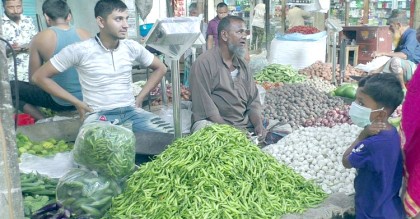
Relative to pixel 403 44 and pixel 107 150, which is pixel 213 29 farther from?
pixel 107 150

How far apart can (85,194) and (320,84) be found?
686 centimetres

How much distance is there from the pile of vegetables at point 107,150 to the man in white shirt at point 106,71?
72cm

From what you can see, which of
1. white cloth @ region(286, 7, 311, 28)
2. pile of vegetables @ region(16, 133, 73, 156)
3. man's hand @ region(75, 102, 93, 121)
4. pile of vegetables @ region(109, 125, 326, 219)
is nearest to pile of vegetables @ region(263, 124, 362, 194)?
pile of vegetables @ region(109, 125, 326, 219)

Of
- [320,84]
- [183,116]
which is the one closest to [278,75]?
[320,84]

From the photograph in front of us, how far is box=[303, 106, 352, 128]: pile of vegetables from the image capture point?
277 inches

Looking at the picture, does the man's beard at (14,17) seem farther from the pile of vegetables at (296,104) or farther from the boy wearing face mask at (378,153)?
the boy wearing face mask at (378,153)

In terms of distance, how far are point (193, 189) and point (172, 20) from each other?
130 cm

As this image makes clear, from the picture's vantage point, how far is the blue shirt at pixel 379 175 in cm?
328

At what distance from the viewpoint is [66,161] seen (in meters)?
5.00

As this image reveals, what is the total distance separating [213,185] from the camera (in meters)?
3.57

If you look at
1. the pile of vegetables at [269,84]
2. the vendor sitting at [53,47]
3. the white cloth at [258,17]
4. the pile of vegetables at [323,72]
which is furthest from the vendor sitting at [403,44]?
the white cloth at [258,17]

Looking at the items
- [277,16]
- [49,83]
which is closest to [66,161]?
[49,83]

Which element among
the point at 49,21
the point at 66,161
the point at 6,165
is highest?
the point at 49,21

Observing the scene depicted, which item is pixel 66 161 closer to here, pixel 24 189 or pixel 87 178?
pixel 24 189
